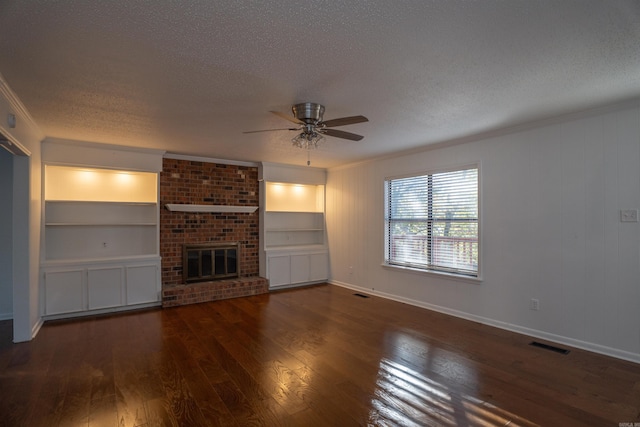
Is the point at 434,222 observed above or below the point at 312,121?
below

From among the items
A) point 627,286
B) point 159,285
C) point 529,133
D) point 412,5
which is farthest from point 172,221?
point 627,286

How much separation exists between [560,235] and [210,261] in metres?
5.10

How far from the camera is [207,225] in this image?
19.0ft

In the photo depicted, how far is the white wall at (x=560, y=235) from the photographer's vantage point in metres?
3.14

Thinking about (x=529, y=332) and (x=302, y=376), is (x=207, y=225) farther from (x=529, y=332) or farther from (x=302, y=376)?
(x=529, y=332)

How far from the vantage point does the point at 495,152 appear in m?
4.11

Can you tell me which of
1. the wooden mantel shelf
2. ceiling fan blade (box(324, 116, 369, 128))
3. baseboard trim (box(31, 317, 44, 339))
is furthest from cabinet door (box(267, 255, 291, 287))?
ceiling fan blade (box(324, 116, 369, 128))

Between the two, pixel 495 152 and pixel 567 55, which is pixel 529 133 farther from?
pixel 567 55

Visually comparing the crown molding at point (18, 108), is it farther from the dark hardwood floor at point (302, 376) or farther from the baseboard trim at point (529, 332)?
the baseboard trim at point (529, 332)

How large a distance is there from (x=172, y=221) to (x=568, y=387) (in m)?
5.43

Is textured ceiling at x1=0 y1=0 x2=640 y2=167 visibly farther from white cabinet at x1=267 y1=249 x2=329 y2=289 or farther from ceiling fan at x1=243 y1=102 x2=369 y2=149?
white cabinet at x1=267 y1=249 x2=329 y2=289

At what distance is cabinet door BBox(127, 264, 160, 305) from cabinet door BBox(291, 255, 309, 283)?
2.40 m

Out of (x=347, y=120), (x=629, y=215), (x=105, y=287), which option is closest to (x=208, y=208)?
(x=105, y=287)

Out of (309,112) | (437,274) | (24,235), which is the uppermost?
(309,112)
